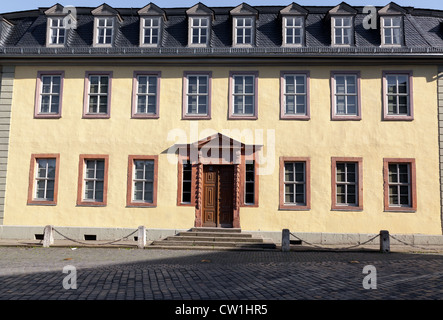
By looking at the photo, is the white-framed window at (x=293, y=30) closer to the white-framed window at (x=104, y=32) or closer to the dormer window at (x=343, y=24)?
the dormer window at (x=343, y=24)

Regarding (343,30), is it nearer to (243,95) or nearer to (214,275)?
(243,95)

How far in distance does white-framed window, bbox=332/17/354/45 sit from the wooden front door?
6666mm

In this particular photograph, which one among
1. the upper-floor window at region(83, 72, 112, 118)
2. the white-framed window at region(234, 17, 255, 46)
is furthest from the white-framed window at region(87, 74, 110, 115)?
the white-framed window at region(234, 17, 255, 46)

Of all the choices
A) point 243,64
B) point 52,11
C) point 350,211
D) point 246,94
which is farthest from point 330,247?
point 52,11

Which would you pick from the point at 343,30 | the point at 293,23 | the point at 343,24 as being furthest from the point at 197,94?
the point at 343,24

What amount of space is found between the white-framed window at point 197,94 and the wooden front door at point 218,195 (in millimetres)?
2258

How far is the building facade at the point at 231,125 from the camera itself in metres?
15.5

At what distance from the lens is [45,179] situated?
638 inches

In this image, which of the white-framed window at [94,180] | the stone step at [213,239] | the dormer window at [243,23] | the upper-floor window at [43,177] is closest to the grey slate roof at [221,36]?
the dormer window at [243,23]

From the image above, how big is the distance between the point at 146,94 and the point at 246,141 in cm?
442

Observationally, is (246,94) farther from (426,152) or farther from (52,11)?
(52,11)

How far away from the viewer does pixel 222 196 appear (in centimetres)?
1595

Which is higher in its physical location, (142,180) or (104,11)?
(104,11)

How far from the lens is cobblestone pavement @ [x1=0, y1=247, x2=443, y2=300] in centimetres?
718
